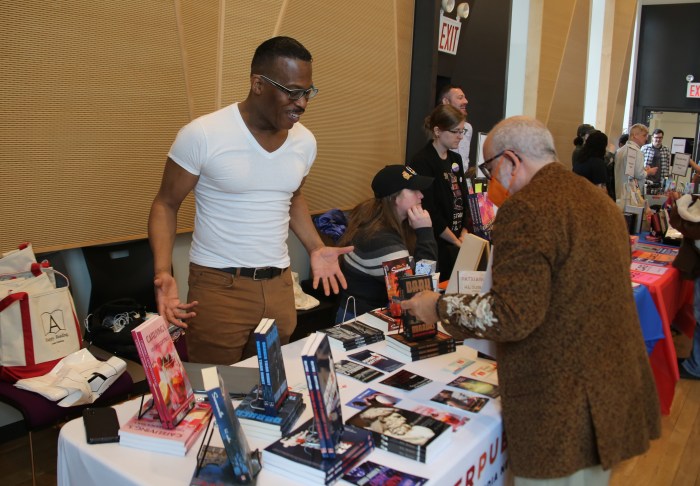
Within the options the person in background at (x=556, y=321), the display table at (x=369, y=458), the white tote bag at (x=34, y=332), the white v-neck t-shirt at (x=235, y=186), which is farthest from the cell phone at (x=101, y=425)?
the white tote bag at (x=34, y=332)

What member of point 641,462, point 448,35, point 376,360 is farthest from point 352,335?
point 448,35

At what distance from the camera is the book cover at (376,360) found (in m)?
2.02

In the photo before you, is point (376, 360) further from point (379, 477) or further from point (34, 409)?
point (34, 409)

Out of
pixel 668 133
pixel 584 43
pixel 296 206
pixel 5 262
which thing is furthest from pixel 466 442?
pixel 668 133

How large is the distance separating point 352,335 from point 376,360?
8.1 inches

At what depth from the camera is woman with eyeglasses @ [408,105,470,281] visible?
377 centimetres

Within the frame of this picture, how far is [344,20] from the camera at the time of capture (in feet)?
15.0

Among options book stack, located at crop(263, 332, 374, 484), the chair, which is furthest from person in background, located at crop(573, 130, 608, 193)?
book stack, located at crop(263, 332, 374, 484)

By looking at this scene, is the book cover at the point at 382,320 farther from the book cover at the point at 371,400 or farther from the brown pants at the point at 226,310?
the book cover at the point at 371,400

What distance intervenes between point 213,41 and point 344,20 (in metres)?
1.38

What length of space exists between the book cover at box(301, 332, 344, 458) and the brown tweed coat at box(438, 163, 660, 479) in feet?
1.29

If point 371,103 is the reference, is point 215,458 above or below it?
below

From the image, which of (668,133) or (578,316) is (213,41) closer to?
(578,316)

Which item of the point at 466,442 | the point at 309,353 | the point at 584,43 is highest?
the point at 584,43
